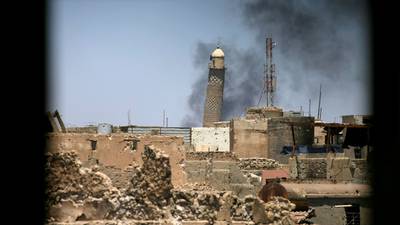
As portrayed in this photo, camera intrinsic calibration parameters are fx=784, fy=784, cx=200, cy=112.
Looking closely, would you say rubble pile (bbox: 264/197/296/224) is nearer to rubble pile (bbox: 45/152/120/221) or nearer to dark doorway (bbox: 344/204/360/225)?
dark doorway (bbox: 344/204/360/225)

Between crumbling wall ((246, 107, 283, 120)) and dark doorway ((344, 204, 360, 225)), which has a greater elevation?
crumbling wall ((246, 107, 283, 120))

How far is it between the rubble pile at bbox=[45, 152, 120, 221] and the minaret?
2690cm

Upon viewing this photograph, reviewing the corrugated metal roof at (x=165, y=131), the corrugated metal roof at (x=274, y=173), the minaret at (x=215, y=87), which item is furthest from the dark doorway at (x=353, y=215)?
the minaret at (x=215, y=87)

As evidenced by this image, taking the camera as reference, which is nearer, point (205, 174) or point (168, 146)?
point (168, 146)

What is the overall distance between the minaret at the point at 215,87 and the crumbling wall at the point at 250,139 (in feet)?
35.7

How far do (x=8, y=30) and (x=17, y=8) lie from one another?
43 cm

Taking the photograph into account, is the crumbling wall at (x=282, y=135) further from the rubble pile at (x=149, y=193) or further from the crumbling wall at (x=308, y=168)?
the rubble pile at (x=149, y=193)

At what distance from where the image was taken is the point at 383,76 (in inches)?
294

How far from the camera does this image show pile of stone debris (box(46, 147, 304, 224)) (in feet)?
45.9

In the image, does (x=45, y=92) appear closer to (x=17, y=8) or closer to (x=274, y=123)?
(x=17, y=8)

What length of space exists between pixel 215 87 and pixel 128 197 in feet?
89.9

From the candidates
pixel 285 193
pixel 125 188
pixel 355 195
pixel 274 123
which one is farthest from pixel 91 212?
pixel 274 123

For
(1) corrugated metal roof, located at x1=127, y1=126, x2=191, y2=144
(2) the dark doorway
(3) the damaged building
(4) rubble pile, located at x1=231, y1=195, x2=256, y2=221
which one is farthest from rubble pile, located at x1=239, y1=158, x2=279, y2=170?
(4) rubble pile, located at x1=231, y1=195, x2=256, y2=221

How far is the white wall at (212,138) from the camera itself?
1230 inches
